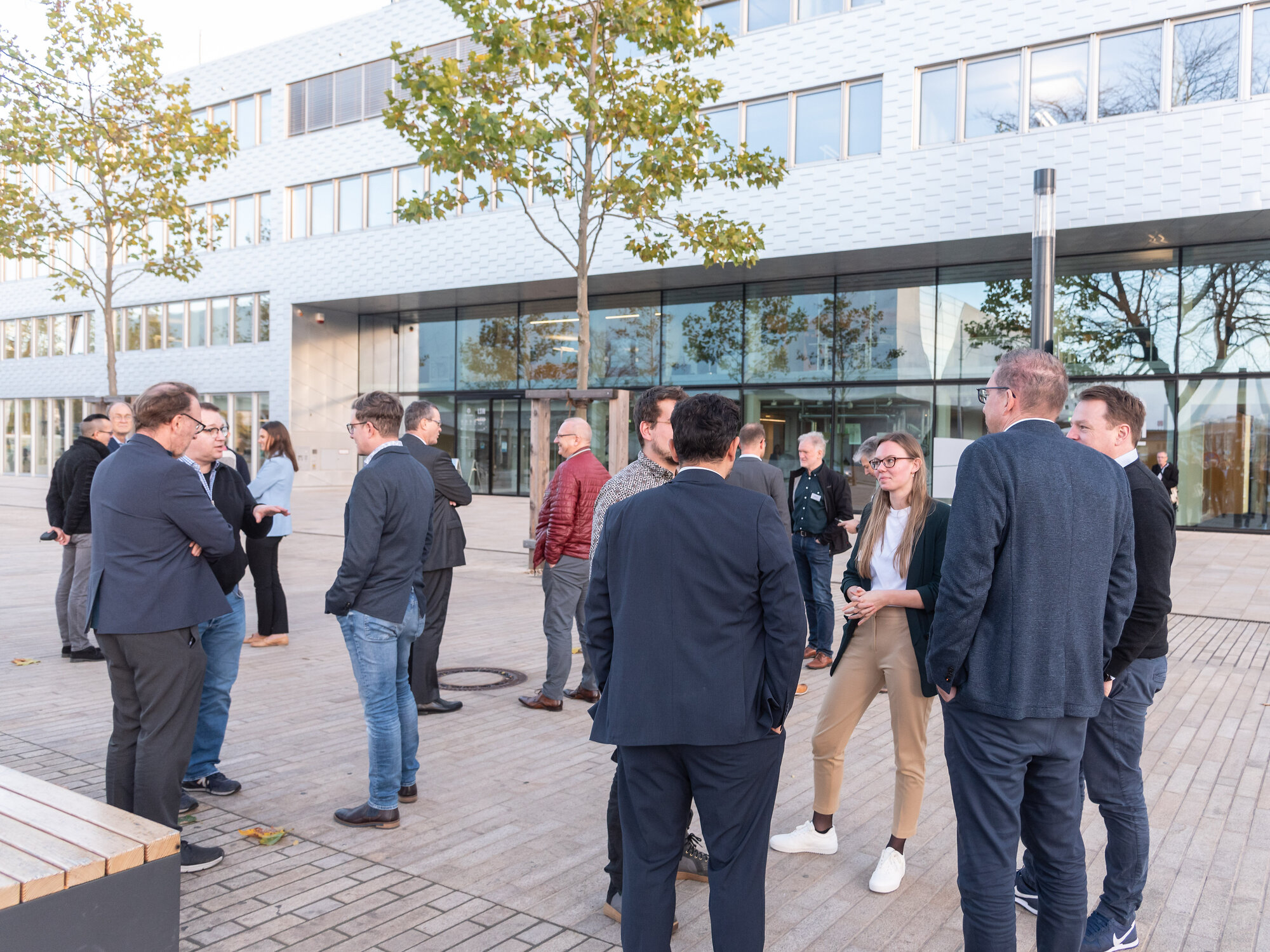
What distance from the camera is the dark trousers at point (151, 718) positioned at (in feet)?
12.7

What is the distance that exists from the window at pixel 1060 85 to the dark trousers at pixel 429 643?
16.3 metres

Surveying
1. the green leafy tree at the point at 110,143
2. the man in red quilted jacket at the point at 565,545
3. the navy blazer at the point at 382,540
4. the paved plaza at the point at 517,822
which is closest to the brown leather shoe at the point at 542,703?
the man in red quilted jacket at the point at 565,545

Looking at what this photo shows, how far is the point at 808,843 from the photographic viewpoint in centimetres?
430

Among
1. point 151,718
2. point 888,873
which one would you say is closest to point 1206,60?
point 888,873

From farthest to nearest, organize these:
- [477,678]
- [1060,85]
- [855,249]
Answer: [855,249] < [1060,85] < [477,678]

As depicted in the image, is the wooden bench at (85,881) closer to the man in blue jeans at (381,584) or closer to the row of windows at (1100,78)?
the man in blue jeans at (381,584)

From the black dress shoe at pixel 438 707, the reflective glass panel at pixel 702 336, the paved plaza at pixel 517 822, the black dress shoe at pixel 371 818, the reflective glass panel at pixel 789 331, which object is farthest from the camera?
the reflective glass panel at pixel 702 336

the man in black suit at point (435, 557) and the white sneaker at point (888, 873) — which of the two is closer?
the white sneaker at point (888, 873)

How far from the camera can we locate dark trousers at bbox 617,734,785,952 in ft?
9.32

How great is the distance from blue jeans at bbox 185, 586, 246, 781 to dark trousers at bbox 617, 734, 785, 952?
2798mm

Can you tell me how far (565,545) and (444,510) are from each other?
0.85 metres

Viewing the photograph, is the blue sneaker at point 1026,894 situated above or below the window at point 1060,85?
below

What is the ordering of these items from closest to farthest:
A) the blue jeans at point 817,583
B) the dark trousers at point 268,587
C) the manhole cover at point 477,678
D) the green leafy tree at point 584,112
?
the manhole cover at point 477,678, the blue jeans at point 817,583, the dark trousers at point 268,587, the green leafy tree at point 584,112

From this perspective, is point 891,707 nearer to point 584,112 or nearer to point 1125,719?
point 1125,719
